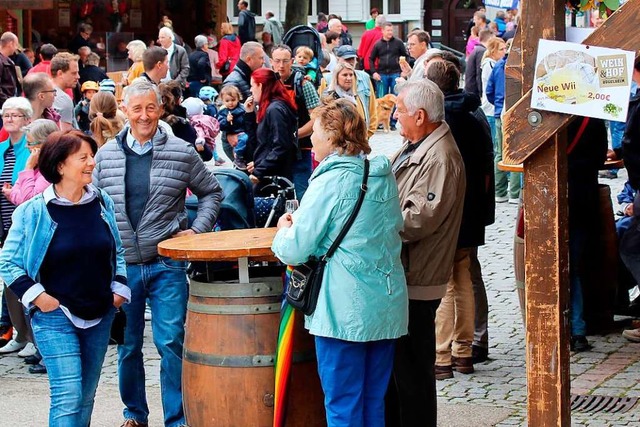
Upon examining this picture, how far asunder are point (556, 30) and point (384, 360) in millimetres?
1659

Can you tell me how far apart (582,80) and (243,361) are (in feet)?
6.61

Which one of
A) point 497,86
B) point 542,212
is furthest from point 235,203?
point 497,86

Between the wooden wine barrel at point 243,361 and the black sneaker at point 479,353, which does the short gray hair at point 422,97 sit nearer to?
the wooden wine barrel at point 243,361

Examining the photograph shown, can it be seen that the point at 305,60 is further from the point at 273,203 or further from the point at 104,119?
the point at 273,203

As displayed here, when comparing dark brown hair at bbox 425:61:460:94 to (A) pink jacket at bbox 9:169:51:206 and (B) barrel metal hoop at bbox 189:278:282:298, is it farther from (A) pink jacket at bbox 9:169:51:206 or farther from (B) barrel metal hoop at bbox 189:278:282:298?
(A) pink jacket at bbox 9:169:51:206

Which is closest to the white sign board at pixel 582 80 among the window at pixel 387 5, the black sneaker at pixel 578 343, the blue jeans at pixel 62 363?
the blue jeans at pixel 62 363

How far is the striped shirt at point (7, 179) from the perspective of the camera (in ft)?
27.1

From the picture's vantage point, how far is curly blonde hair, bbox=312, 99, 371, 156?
5.30 meters

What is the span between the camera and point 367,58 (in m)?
26.2

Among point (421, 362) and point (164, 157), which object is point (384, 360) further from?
point (164, 157)

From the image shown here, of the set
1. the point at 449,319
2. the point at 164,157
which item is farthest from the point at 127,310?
the point at 449,319

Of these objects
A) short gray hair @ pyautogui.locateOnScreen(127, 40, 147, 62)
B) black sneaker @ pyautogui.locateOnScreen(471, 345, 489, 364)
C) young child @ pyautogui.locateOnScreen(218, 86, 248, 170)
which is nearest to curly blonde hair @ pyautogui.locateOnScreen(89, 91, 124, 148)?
young child @ pyautogui.locateOnScreen(218, 86, 248, 170)

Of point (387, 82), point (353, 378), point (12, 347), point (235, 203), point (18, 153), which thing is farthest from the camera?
point (387, 82)

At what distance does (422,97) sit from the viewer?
607cm
